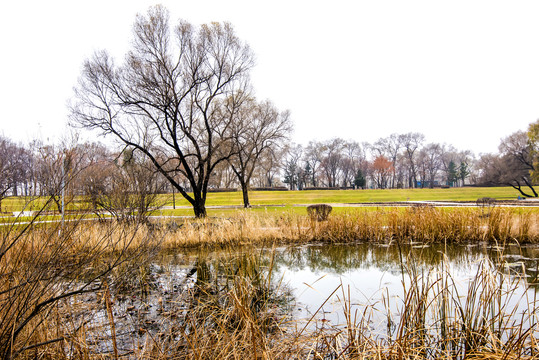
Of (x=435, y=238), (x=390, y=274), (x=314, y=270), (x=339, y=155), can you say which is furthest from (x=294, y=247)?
(x=339, y=155)

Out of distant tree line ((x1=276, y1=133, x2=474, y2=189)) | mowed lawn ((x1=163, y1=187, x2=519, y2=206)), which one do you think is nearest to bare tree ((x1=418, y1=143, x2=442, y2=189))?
distant tree line ((x1=276, y1=133, x2=474, y2=189))

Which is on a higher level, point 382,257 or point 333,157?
point 333,157

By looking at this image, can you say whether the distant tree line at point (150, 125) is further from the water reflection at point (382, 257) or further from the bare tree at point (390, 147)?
the bare tree at point (390, 147)

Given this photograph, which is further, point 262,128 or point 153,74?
point 262,128

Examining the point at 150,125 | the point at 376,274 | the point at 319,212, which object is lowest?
the point at 376,274

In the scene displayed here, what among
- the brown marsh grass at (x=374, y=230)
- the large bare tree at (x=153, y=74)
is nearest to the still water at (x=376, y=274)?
the brown marsh grass at (x=374, y=230)

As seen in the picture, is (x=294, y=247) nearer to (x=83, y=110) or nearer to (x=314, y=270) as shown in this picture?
(x=314, y=270)

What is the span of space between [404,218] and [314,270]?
5000 millimetres

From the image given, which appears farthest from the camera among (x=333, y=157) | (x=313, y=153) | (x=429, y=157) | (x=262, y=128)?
(x=429, y=157)

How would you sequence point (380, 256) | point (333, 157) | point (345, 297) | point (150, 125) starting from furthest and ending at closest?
1. point (333, 157)
2. point (150, 125)
3. point (380, 256)
4. point (345, 297)

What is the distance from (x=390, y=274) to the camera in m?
6.78

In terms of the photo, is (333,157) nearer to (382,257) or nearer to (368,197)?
(368,197)

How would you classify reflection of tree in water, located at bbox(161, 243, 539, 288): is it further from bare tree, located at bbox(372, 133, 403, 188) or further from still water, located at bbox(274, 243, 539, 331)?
bare tree, located at bbox(372, 133, 403, 188)

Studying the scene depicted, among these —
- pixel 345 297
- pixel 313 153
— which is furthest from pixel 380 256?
pixel 313 153
